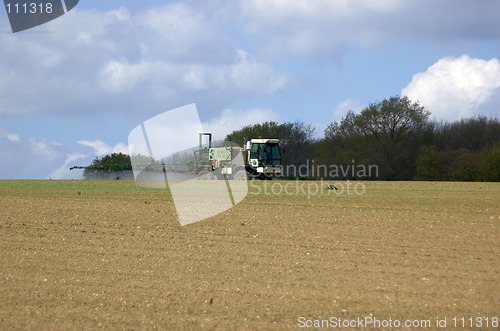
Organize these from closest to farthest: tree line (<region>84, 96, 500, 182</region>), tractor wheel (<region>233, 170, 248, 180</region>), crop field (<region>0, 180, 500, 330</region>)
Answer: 1. crop field (<region>0, 180, 500, 330</region>)
2. tractor wheel (<region>233, 170, 248, 180</region>)
3. tree line (<region>84, 96, 500, 182</region>)

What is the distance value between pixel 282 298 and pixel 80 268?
402cm

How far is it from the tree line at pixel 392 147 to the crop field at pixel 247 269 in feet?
104

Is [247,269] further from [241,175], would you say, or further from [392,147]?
[392,147]

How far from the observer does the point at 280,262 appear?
1009cm

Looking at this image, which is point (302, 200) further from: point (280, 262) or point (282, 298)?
point (282, 298)

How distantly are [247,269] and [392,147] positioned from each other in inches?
1691

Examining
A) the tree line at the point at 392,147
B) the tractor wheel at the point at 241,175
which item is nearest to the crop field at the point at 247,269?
the tractor wheel at the point at 241,175

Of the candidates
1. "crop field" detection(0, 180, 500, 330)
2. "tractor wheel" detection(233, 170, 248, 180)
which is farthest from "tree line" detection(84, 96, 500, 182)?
"crop field" detection(0, 180, 500, 330)

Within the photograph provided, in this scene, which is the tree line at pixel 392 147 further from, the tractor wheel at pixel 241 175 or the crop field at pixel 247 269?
the crop field at pixel 247 269

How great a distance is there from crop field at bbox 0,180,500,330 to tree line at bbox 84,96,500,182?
104 feet

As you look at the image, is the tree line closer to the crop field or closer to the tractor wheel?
the tractor wheel

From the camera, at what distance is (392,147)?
50250mm

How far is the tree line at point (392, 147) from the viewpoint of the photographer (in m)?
47.4

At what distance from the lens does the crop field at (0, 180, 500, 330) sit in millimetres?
7453
